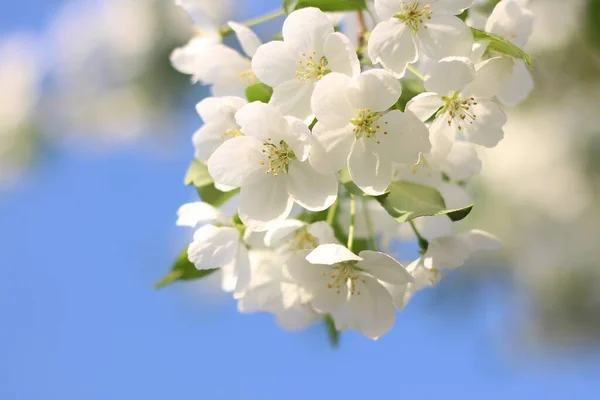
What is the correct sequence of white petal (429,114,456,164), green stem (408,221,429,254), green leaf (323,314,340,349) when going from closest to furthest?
white petal (429,114,456,164) < green stem (408,221,429,254) < green leaf (323,314,340,349)

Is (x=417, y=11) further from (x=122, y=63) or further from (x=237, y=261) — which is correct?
(x=122, y=63)

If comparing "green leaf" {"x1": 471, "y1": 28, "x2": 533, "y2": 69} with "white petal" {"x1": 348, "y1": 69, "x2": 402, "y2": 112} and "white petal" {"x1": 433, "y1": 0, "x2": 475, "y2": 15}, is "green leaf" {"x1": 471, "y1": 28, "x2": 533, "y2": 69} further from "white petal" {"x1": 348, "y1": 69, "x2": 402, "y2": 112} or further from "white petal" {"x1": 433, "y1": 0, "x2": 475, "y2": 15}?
"white petal" {"x1": 348, "y1": 69, "x2": 402, "y2": 112}

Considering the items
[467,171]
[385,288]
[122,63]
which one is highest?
[467,171]

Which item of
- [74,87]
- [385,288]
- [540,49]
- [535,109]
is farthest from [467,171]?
[74,87]

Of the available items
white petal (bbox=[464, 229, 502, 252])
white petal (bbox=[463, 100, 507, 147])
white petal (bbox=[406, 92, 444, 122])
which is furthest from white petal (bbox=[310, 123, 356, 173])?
white petal (bbox=[464, 229, 502, 252])

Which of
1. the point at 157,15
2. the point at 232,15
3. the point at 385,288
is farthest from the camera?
the point at 157,15
